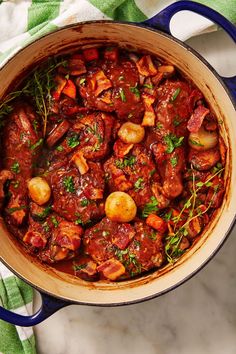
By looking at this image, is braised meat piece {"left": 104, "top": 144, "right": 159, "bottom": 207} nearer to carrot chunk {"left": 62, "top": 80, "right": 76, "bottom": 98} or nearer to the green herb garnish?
the green herb garnish

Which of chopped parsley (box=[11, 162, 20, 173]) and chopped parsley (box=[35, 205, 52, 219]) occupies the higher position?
chopped parsley (box=[11, 162, 20, 173])

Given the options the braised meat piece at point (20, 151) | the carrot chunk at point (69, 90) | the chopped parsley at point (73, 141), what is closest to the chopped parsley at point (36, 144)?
the braised meat piece at point (20, 151)

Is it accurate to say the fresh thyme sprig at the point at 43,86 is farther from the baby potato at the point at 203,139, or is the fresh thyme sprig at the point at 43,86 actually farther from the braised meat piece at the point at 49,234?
the baby potato at the point at 203,139

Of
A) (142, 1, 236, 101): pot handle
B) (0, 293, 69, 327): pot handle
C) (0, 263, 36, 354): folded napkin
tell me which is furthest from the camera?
(0, 263, 36, 354): folded napkin

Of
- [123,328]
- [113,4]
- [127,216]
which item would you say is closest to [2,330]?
[123,328]

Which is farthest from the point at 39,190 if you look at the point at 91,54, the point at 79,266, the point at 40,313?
the point at 91,54

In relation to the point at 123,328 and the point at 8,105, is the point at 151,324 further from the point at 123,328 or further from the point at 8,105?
the point at 8,105

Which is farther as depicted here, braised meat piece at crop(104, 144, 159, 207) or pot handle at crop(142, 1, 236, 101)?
braised meat piece at crop(104, 144, 159, 207)

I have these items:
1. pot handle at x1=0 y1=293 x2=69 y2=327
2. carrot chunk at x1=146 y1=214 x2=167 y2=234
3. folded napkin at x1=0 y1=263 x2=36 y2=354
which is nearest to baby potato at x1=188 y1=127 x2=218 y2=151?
carrot chunk at x1=146 y1=214 x2=167 y2=234

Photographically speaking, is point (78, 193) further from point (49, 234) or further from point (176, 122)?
point (176, 122)
